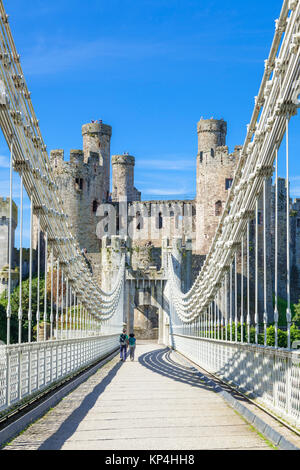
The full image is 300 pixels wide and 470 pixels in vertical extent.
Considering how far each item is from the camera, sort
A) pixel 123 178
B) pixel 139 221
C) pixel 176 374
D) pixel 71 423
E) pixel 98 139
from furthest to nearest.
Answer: pixel 123 178 → pixel 98 139 → pixel 139 221 → pixel 176 374 → pixel 71 423

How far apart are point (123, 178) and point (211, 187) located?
12640mm

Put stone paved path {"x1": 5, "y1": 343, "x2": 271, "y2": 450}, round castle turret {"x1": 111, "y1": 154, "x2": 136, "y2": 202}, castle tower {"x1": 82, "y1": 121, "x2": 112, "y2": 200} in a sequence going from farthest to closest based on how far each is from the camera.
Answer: round castle turret {"x1": 111, "y1": 154, "x2": 136, "y2": 202}, castle tower {"x1": 82, "y1": 121, "x2": 112, "y2": 200}, stone paved path {"x1": 5, "y1": 343, "x2": 271, "y2": 450}

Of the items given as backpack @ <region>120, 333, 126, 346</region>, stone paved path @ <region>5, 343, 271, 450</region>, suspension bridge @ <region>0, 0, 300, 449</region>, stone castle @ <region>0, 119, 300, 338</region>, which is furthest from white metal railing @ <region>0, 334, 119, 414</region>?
stone castle @ <region>0, 119, 300, 338</region>

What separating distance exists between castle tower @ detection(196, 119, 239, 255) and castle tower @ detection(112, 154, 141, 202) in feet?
34.7

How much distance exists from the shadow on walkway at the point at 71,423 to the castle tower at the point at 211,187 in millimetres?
39333

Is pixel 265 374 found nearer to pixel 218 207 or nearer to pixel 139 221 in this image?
pixel 218 207

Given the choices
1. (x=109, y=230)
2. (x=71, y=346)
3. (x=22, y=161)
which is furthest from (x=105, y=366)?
(x=109, y=230)

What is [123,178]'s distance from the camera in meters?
61.6

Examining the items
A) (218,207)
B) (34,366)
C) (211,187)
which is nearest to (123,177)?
(211,187)

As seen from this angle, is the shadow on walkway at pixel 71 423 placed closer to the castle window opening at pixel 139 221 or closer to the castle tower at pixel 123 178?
the castle window opening at pixel 139 221

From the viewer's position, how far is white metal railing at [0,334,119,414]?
23.2 ft

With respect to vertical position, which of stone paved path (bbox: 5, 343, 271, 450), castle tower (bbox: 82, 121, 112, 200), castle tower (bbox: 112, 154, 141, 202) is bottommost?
stone paved path (bbox: 5, 343, 271, 450)

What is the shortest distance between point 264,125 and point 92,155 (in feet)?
151

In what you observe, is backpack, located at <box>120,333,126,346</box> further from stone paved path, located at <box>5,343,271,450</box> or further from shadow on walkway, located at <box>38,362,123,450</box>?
shadow on walkway, located at <box>38,362,123,450</box>
